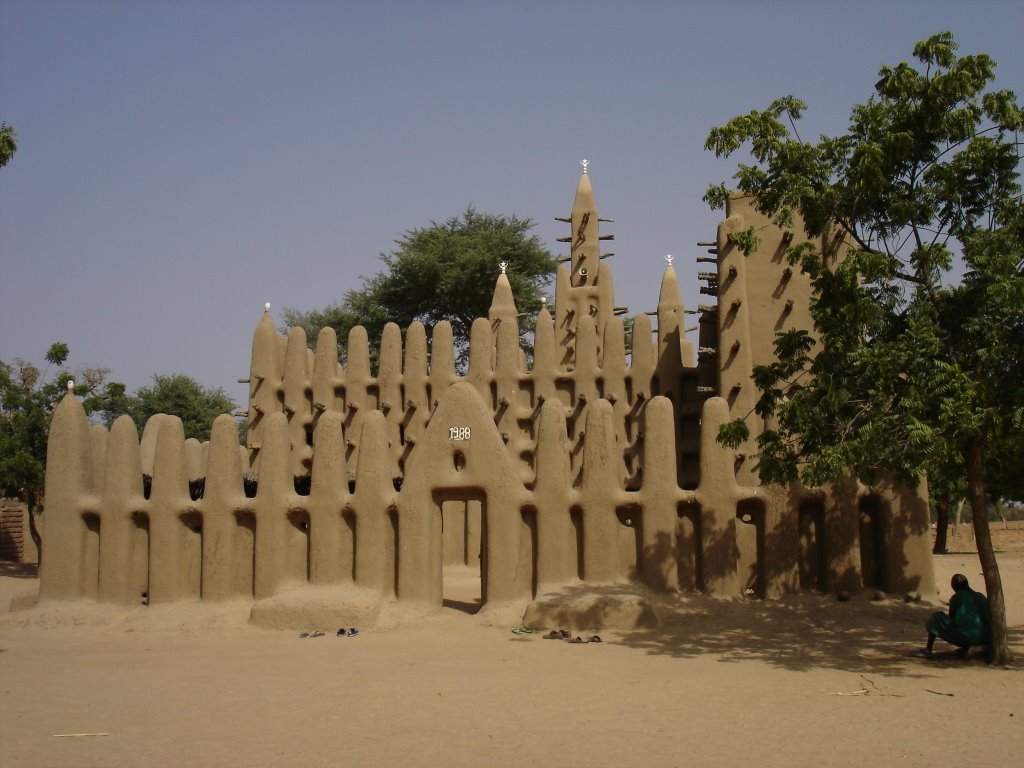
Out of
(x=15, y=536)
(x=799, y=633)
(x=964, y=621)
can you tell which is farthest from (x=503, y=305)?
(x=15, y=536)

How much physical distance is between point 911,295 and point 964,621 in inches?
158

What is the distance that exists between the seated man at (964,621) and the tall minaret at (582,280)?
14651 mm

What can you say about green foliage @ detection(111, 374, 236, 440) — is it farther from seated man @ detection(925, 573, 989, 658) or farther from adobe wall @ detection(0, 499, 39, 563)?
seated man @ detection(925, 573, 989, 658)

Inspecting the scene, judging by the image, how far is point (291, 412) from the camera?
24391mm

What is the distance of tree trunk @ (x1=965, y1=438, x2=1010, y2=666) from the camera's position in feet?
39.3

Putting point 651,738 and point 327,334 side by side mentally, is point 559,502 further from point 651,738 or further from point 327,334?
point 327,334

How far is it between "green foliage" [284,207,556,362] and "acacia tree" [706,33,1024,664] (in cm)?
2609

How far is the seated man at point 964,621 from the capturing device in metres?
12.2

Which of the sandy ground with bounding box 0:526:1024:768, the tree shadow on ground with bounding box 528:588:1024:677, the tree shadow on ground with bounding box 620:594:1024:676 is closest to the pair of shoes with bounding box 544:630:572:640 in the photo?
the sandy ground with bounding box 0:526:1024:768

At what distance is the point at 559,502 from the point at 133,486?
763 cm

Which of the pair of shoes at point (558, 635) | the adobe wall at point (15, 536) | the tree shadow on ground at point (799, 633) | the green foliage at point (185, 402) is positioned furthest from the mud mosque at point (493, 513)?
the green foliage at point (185, 402)

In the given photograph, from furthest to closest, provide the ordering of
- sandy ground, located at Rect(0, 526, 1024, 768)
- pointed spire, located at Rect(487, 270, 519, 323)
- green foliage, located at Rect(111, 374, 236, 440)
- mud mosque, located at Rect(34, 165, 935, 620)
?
green foliage, located at Rect(111, 374, 236, 440), pointed spire, located at Rect(487, 270, 519, 323), mud mosque, located at Rect(34, 165, 935, 620), sandy ground, located at Rect(0, 526, 1024, 768)

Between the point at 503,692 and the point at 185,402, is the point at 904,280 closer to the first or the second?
the point at 503,692

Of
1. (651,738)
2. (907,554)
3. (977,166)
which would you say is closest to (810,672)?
(651,738)
